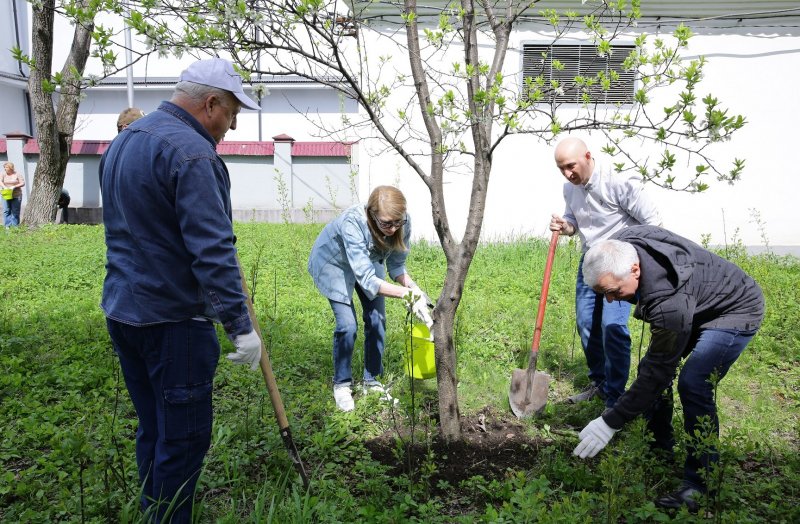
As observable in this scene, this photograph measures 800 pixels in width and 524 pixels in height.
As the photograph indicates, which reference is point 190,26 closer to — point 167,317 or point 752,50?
point 167,317

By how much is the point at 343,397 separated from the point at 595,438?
1.62 m

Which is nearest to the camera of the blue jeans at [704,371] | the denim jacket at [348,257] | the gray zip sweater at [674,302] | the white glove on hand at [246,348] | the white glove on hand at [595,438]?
the white glove on hand at [246,348]

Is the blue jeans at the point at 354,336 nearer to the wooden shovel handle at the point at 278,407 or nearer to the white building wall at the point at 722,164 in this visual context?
the wooden shovel handle at the point at 278,407

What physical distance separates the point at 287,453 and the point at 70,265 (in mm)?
5936

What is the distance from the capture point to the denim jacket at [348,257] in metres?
3.75

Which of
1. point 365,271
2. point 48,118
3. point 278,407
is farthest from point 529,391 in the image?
point 48,118

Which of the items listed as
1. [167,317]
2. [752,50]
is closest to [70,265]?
[167,317]

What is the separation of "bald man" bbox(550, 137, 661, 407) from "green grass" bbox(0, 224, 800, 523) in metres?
0.36

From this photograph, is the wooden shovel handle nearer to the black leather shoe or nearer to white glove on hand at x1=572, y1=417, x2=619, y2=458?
white glove on hand at x1=572, y1=417, x2=619, y2=458

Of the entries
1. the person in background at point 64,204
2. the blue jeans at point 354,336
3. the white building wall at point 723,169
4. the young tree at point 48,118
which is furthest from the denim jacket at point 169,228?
the person in background at point 64,204

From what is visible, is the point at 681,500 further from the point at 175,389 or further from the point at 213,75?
the point at 213,75

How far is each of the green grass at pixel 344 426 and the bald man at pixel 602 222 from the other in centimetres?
36

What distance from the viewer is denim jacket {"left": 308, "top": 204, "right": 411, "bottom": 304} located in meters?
3.75

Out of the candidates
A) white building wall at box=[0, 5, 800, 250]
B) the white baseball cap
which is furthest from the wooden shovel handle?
white building wall at box=[0, 5, 800, 250]
